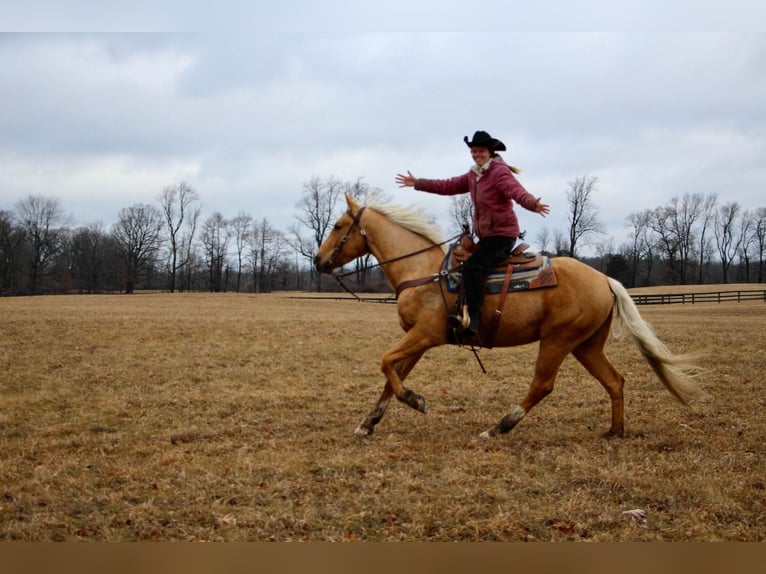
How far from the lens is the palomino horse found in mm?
7777

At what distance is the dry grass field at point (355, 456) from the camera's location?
192 inches

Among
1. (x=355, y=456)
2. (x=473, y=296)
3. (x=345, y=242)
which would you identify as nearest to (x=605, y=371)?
(x=473, y=296)

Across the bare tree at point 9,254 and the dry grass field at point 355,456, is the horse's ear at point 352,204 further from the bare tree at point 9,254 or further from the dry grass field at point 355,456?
the bare tree at point 9,254

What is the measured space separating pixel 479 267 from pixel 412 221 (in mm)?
1384

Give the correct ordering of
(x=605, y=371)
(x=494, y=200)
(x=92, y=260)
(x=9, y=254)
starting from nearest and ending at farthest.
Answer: (x=494, y=200)
(x=605, y=371)
(x=9, y=254)
(x=92, y=260)

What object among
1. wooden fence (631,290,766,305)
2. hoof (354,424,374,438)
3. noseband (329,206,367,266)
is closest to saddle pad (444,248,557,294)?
noseband (329,206,367,266)

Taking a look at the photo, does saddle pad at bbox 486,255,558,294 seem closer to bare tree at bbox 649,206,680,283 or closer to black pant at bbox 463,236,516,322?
black pant at bbox 463,236,516,322

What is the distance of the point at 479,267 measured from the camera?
7633 millimetres

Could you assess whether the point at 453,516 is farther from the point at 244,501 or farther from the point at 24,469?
the point at 24,469

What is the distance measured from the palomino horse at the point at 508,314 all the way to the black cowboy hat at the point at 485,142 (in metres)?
1.35

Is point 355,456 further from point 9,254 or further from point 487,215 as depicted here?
point 9,254

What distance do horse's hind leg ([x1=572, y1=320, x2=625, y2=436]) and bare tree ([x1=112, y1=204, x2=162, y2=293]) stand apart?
78.9 meters

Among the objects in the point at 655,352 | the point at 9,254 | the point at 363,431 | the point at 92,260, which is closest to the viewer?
the point at 363,431

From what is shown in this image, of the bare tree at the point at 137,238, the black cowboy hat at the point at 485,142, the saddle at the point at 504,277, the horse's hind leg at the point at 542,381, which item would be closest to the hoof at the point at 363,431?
the horse's hind leg at the point at 542,381
